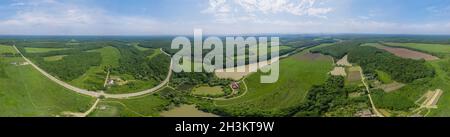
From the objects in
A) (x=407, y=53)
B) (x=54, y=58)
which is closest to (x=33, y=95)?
(x=54, y=58)

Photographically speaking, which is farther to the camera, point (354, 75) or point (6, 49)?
point (354, 75)

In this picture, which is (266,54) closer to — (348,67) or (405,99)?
(348,67)

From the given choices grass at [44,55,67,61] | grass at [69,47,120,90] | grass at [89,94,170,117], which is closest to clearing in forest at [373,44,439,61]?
grass at [89,94,170,117]

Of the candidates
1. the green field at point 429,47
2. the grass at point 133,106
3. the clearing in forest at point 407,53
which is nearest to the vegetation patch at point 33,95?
the grass at point 133,106

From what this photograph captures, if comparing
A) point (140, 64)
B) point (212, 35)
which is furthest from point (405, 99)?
point (140, 64)

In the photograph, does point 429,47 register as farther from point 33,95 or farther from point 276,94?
point 33,95
